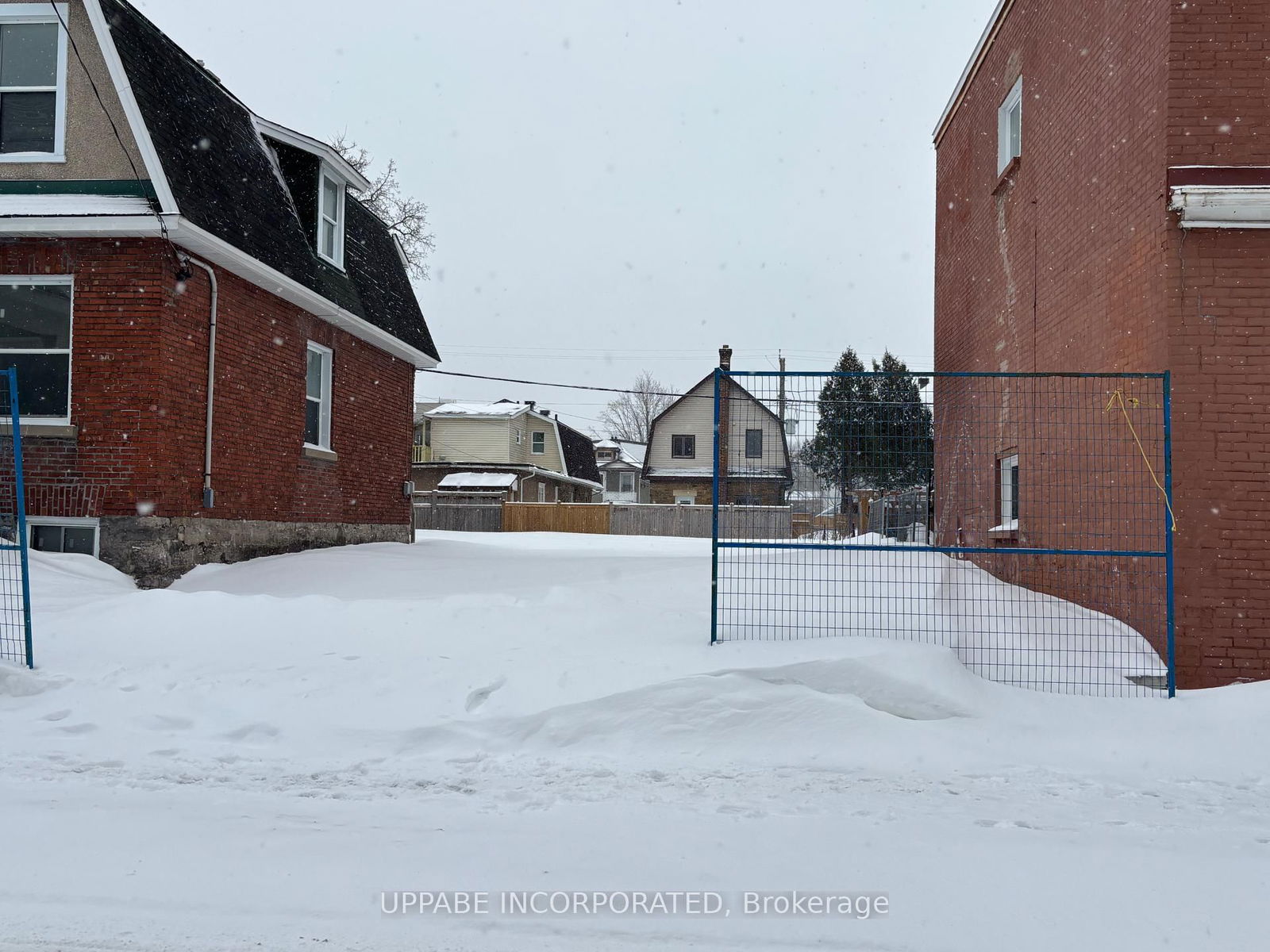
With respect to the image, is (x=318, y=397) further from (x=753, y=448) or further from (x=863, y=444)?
(x=863, y=444)

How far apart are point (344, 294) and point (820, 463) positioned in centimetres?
951

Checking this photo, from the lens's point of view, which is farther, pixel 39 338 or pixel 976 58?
pixel 976 58

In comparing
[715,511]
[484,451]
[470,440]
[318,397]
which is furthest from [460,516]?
[715,511]

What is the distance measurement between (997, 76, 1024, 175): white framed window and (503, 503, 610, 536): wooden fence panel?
22252 millimetres

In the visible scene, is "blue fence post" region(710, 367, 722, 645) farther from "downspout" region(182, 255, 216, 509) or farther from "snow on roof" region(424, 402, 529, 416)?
"snow on roof" region(424, 402, 529, 416)

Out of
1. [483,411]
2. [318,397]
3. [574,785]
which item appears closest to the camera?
[574,785]

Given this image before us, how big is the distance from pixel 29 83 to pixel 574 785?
34.6 feet

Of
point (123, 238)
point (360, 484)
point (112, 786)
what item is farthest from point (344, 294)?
point (112, 786)

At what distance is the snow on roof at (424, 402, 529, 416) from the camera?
40.1 m

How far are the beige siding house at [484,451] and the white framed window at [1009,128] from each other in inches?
1138

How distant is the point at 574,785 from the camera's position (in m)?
4.85

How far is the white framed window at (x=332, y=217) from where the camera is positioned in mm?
14281

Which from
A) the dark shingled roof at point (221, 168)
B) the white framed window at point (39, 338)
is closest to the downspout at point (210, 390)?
the dark shingled roof at point (221, 168)

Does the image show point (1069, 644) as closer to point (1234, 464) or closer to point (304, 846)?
point (1234, 464)
